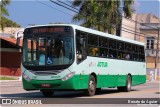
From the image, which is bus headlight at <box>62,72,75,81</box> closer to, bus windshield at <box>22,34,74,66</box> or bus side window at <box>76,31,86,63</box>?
bus windshield at <box>22,34,74,66</box>

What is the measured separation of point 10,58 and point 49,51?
31.0m

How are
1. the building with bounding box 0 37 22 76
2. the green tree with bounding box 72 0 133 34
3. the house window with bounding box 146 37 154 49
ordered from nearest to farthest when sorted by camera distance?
the green tree with bounding box 72 0 133 34 < the building with bounding box 0 37 22 76 < the house window with bounding box 146 37 154 49

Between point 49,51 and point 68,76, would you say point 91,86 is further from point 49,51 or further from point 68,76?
point 49,51

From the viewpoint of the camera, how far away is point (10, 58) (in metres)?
48.4

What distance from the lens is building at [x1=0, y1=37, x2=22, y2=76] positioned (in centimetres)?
4769

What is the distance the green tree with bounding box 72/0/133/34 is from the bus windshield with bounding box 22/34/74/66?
1099 inches

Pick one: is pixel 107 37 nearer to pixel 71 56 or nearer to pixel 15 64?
pixel 71 56

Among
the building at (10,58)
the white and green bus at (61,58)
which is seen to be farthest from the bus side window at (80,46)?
the building at (10,58)

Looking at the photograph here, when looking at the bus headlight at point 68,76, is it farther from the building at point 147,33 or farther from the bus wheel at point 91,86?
the building at point 147,33

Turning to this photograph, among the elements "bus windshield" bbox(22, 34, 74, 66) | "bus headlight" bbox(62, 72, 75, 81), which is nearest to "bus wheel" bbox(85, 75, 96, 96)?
"bus headlight" bbox(62, 72, 75, 81)

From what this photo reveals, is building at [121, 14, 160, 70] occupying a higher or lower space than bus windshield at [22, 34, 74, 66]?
higher

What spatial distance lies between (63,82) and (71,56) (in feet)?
3.55

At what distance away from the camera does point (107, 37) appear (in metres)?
21.7

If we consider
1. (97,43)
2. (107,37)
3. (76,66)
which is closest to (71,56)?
(76,66)
